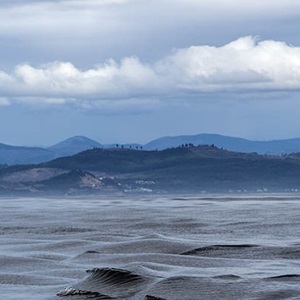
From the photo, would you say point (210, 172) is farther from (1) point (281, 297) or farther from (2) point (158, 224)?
(1) point (281, 297)

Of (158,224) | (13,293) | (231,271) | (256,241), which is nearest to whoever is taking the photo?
(13,293)

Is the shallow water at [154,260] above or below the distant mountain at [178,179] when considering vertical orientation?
below

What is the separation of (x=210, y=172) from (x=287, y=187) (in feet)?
85.0

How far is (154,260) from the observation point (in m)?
21.7

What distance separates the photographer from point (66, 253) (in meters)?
24.7

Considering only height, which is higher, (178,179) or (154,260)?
(178,179)

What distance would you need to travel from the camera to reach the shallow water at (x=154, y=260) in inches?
648

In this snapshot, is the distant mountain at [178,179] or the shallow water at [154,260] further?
the distant mountain at [178,179]

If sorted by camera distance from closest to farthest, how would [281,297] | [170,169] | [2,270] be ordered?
[281,297] < [2,270] < [170,169]

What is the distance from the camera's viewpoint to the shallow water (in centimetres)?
1647

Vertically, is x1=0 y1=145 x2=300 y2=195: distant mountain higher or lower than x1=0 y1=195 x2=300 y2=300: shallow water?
higher

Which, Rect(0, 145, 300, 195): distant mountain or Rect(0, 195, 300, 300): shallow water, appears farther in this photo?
Rect(0, 145, 300, 195): distant mountain

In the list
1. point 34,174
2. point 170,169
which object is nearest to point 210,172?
point 170,169

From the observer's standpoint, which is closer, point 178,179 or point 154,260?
point 154,260
